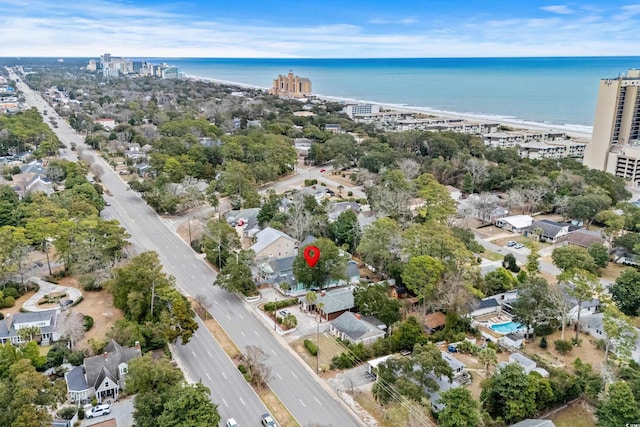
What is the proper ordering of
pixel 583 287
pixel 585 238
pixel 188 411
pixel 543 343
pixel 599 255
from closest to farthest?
pixel 188 411 → pixel 583 287 → pixel 543 343 → pixel 599 255 → pixel 585 238

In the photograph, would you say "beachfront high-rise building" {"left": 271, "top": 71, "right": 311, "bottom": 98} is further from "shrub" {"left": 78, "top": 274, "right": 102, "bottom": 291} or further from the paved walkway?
"shrub" {"left": 78, "top": 274, "right": 102, "bottom": 291}

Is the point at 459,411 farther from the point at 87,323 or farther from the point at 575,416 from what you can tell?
the point at 87,323

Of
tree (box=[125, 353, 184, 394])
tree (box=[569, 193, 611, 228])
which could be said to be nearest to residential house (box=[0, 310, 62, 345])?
tree (box=[125, 353, 184, 394])

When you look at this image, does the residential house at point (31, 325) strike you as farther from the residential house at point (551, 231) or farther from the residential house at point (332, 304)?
the residential house at point (551, 231)

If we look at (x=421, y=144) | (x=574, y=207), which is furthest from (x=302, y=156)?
(x=574, y=207)

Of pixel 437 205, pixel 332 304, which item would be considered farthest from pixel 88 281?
pixel 437 205

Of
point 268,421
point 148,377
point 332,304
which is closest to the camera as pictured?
point 268,421

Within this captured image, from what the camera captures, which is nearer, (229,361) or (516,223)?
(229,361)
